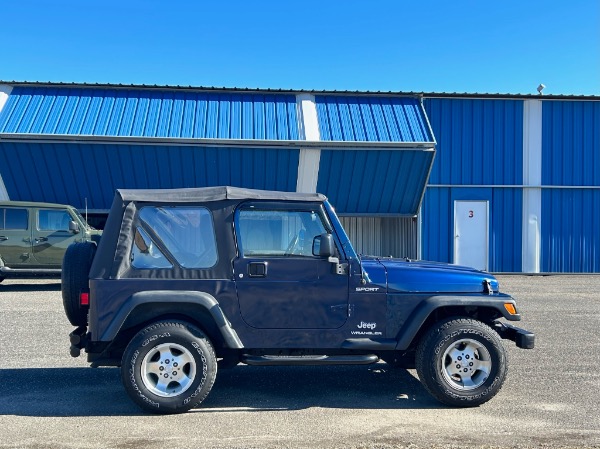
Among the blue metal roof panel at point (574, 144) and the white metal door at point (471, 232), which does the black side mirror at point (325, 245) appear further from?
the blue metal roof panel at point (574, 144)

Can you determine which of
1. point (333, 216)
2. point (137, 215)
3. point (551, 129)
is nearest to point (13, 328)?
point (137, 215)

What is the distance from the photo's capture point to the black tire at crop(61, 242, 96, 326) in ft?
15.5

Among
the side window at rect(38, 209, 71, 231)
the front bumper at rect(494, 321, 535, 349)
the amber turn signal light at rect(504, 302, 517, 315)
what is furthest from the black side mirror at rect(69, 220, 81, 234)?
the amber turn signal light at rect(504, 302, 517, 315)

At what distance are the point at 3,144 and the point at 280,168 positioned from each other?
7.29 meters

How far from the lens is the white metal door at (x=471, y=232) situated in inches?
650

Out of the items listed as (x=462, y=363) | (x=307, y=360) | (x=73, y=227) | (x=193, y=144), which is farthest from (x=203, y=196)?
(x=193, y=144)

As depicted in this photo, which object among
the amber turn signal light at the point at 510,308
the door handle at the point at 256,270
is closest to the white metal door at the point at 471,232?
the amber turn signal light at the point at 510,308

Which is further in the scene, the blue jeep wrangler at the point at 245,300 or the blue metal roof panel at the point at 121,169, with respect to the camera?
the blue metal roof panel at the point at 121,169

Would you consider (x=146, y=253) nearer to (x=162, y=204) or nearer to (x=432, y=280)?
(x=162, y=204)

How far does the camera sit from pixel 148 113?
1475 cm

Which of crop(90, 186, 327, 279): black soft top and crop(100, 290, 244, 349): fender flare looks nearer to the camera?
crop(100, 290, 244, 349): fender flare

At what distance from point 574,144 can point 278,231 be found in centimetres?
1508

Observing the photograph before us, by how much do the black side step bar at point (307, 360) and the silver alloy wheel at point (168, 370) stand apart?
0.50 meters

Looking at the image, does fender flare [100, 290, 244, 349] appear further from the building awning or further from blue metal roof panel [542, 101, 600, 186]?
blue metal roof panel [542, 101, 600, 186]
